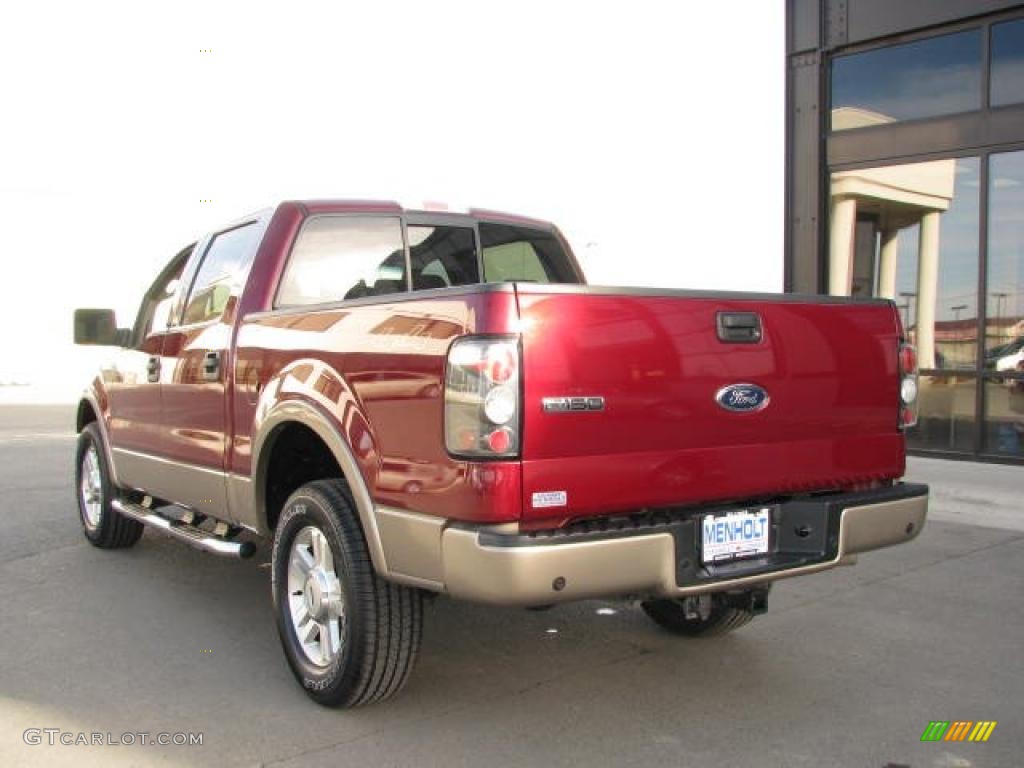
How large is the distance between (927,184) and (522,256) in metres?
5.77

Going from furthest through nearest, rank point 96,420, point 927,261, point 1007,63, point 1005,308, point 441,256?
point 927,261 < point 1005,308 < point 1007,63 < point 96,420 < point 441,256

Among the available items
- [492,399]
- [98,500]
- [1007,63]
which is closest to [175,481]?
[98,500]

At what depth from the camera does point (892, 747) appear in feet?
10.9

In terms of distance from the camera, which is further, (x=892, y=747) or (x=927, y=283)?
(x=927, y=283)

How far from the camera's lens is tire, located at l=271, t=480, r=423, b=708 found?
337cm

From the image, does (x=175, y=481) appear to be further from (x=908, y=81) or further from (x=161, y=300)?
(x=908, y=81)

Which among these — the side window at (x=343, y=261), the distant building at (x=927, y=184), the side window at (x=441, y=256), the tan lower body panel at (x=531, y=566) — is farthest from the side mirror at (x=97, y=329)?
the distant building at (x=927, y=184)

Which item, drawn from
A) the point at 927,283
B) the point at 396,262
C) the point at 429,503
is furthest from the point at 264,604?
the point at 927,283

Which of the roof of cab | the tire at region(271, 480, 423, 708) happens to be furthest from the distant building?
the tire at region(271, 480, 423, 708)

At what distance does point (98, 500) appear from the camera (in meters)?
6.28

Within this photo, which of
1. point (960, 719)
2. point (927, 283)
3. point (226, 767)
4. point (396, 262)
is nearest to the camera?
point (226, 767)

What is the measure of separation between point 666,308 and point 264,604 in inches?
117

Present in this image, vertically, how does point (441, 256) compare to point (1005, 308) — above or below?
above

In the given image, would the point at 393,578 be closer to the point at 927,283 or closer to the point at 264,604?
the point at 264,604
